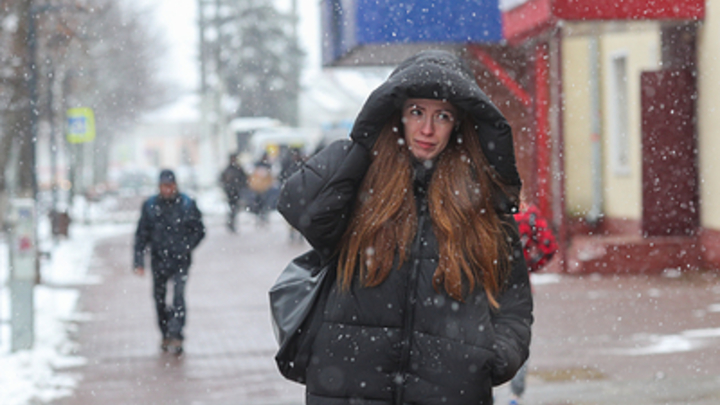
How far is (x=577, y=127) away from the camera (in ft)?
59.2

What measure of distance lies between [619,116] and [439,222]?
14308mm

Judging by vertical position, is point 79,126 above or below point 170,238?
above

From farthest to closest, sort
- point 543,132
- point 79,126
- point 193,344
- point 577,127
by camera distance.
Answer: point 79,126, point 577,127, point 543,132, point 193,344

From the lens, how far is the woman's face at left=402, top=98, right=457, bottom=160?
291cm

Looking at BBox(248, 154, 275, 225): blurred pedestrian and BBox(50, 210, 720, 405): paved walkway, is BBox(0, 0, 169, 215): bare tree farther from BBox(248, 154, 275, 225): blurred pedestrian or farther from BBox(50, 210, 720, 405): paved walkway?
BBox(248, 154, 275, 225): blurred pedestrian

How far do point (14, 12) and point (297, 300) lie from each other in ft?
59.5

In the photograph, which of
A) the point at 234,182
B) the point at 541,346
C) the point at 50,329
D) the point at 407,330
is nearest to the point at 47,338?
the point at 50,329

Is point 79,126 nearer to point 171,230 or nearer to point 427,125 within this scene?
point 171,230

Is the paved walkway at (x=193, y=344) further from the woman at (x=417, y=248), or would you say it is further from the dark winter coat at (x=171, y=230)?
the woman at (x=417, y=248)

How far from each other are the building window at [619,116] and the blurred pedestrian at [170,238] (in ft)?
30.6

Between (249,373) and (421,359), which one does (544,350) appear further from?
(421,359)

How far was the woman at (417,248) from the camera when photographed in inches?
110

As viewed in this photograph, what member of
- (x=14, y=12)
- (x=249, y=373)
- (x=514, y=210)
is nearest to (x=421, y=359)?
(x=514, y=210)

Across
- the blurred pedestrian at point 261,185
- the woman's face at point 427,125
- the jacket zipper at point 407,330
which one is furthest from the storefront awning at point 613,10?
the blurred pedestrian at point 261,185
